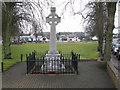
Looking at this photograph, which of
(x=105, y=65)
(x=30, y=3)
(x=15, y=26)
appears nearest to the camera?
(x=105, y=65)

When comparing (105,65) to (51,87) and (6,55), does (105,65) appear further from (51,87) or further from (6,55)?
(6,55)

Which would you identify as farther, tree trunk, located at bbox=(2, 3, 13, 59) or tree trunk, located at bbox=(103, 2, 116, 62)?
tree trunk, located at bbox=(2, 3, 13, 59)

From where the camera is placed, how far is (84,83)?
6672 mm

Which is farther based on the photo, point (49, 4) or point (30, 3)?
point (30, 3)

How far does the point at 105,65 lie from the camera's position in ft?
33.0

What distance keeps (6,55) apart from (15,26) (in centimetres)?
610

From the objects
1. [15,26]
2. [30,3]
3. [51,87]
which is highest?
[30,3]

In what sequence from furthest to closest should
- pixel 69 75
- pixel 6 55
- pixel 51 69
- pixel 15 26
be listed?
pixel 15 26 < pixel 6 55 < pixel 51 69 < pixel 69 75

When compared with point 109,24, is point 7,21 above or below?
above

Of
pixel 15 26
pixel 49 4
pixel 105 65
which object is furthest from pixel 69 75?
pixel 15 26

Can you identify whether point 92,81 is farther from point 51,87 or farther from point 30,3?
point 30,3

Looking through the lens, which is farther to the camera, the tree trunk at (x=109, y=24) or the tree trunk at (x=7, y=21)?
the tree trunk at (x=7, y=21)

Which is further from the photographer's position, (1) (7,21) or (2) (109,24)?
(1) (7,21)

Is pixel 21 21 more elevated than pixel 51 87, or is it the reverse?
pixel 21 21
